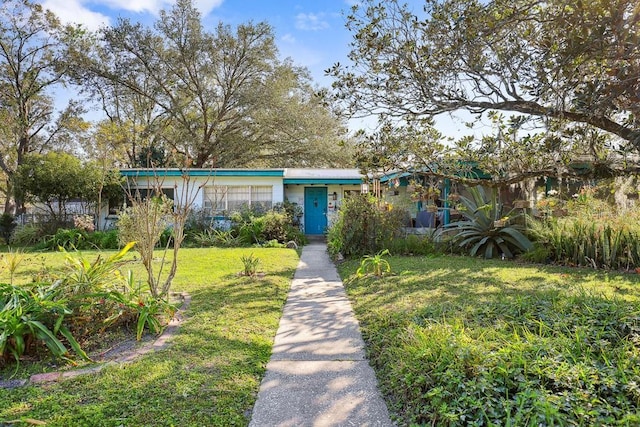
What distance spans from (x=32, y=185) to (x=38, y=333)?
43.1 feet

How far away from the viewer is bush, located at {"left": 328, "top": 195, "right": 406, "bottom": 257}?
34.0 feet

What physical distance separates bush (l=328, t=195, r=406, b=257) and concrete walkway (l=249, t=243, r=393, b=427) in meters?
4.76

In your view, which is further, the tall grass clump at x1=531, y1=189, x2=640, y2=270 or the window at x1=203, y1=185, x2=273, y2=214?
the window at x1=203, y1=185, x2=273, y2=214

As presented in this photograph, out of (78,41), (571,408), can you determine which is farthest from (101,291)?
(78,41)

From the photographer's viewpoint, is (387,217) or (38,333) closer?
(38,333)

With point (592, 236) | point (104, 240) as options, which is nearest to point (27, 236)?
point (104, 240)

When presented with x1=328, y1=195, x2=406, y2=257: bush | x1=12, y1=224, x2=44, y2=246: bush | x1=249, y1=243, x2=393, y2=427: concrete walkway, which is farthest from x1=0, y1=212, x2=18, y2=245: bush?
x1=249, y1=243, x2=393, y2=427: concrete walkway

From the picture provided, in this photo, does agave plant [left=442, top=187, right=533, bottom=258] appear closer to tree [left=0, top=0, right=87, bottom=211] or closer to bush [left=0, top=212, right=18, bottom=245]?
bush [left=0, top=212, right=18, bottom=245]

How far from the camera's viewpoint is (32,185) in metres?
14.1

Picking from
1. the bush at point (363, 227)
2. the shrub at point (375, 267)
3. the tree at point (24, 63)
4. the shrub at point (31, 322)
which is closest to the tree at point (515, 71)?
the shrub at point (375, 267)

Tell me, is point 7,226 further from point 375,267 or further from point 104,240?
point 375,267

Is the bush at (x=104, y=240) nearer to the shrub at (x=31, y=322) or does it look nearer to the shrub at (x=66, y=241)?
the shrub at (x=66, y=241)

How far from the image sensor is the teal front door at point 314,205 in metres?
17.4

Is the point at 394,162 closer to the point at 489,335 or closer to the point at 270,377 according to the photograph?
the point at 489,335
